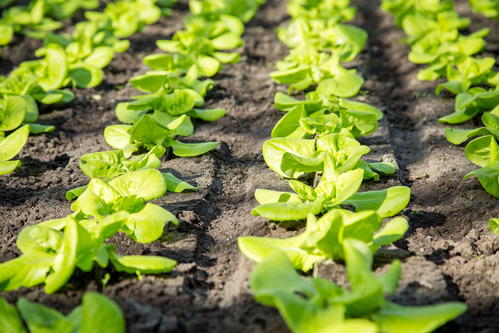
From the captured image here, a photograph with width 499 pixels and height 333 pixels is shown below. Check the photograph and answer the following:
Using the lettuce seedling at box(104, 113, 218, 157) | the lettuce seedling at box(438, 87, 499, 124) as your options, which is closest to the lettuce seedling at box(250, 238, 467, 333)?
the lettuce seedling at box(104, 113, 218, 157)

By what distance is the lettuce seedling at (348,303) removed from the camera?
3.73 feet

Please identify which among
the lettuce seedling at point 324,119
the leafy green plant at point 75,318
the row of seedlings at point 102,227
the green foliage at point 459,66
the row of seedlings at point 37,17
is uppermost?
the leafy green plant at point 75,318

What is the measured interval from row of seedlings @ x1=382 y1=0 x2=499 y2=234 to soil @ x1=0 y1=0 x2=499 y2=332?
0.09m

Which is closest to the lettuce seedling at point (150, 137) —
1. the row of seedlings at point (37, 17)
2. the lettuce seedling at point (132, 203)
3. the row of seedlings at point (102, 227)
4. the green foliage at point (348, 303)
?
the row of seedlings at point (102, 227)

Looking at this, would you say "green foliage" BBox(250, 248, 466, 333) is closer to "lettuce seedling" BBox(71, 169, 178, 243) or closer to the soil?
the soil

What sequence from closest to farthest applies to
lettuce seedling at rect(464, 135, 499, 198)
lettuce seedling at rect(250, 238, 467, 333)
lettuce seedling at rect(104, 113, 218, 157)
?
lettuce seedling at rect(250, 238, 467, 333), lettuce seedling at rect(464, 135, 499, 198), lettuce seedling at rect(104, 113, 218, 157)

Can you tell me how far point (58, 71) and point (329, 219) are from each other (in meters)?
2.22

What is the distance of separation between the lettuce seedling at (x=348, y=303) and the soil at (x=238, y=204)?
13 cm

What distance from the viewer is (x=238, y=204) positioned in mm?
2090

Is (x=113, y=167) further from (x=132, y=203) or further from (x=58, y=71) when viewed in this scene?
(x=58, y=71)

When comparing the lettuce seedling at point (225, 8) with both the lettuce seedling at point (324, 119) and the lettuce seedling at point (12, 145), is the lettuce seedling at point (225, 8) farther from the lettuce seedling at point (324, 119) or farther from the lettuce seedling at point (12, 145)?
the lettuce seedling at point (12, 145)

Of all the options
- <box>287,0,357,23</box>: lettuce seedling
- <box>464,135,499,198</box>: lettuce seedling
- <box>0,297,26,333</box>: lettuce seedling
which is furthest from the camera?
<box>287,0,357,23</box>: lettuce seedling

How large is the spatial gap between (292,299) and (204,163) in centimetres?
124

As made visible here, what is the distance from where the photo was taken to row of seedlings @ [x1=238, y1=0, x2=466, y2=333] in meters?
1.18
